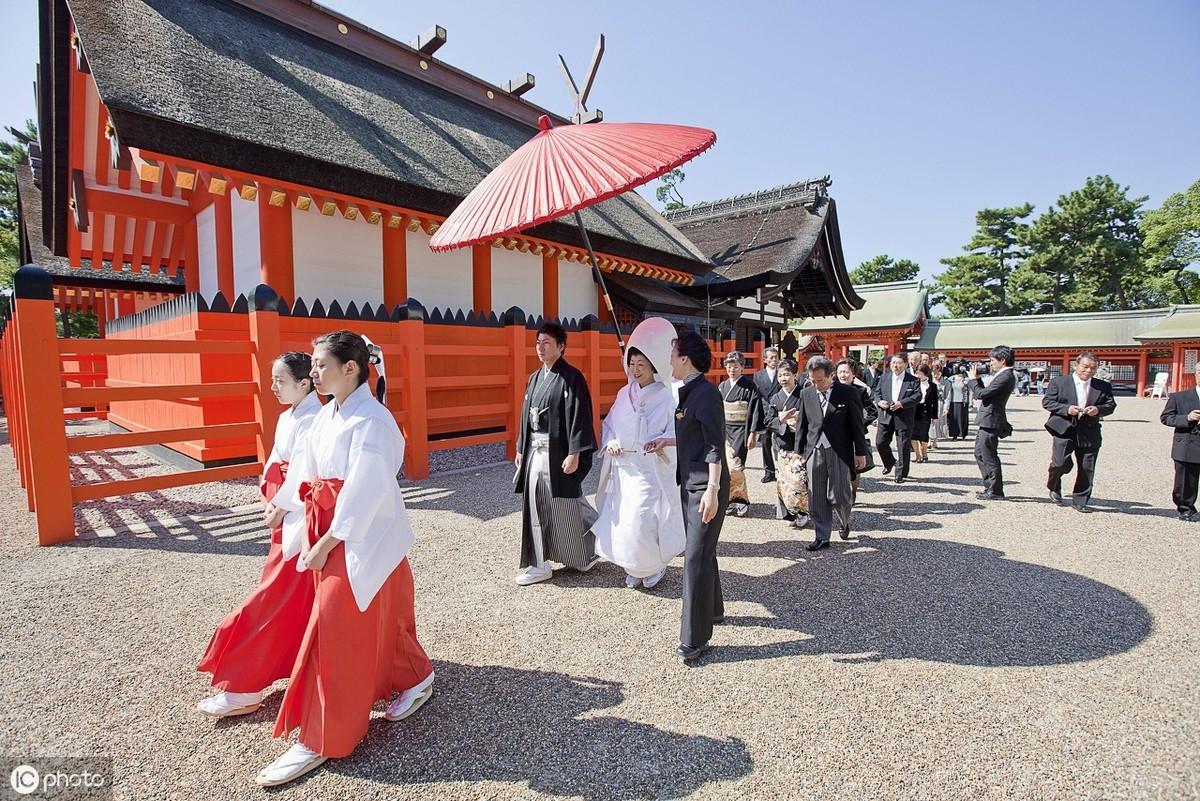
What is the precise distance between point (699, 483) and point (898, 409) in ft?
17.3

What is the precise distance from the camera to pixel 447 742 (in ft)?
6.58

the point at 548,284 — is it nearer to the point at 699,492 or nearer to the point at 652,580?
the point at 652,580

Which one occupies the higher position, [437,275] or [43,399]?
[437,275]

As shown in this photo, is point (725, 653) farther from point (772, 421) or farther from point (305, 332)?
point (305, 332)

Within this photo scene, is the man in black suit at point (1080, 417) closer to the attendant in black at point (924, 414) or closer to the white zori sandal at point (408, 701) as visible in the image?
the attendant in black at point (924, 414)

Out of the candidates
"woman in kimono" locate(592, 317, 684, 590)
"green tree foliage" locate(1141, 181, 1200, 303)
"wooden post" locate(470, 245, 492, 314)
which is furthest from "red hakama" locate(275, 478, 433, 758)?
"green tree foliage" locate(1141, 181, 1200, 303)

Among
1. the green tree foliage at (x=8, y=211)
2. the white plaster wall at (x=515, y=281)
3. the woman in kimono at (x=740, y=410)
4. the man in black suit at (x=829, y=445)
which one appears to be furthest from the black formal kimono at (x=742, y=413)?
the green tree foliage at (x=8, y=211)

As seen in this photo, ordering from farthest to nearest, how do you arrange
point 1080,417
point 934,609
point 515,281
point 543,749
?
point 515,281
point 1080,417
point 934,609
point 543,749

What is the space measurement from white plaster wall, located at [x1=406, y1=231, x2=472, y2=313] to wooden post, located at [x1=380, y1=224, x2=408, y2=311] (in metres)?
0.20

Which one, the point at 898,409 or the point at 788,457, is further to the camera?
the point at 898,409

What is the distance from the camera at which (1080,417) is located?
5199 mm

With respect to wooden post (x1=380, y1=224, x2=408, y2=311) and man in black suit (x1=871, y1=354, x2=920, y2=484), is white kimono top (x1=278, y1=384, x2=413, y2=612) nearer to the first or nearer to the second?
wooden post (x1=380, y1=224, x2=408, y2=311)

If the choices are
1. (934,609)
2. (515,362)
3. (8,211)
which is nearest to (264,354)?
(515,362)

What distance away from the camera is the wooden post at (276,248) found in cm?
619
